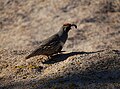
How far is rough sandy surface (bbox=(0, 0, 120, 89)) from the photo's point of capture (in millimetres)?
5773

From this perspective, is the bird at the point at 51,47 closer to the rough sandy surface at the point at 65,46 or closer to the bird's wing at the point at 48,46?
the bird's wing at the point at 48,46

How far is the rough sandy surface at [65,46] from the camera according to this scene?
18.9ft

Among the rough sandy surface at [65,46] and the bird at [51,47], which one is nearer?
the rough sandy surface at [65,46]

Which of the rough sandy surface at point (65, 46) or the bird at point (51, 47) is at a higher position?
the bird at point (51, 47)

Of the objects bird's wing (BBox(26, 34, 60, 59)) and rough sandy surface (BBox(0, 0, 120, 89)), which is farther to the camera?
bird's wing (BBox(26, 34, 60, 59))

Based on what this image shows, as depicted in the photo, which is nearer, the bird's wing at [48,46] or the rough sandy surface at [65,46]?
the rough sandy surface at [65,46]

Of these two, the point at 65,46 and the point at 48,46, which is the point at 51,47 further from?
the point at 65,46

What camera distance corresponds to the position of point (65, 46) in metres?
10.3

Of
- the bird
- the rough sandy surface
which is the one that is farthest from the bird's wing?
the rough sandy surface

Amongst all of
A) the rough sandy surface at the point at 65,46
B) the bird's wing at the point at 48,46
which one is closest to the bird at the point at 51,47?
the bird's wing at the point at 48,46

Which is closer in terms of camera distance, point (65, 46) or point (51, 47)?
point (51, 47)

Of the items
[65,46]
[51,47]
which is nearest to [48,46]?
[51,47]

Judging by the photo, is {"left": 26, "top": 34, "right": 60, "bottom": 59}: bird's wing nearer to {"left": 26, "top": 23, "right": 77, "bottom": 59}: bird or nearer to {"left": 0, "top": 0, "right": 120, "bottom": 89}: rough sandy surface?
{"left": 26, "top": 23, "right": 77, "bottom": 59}: bird

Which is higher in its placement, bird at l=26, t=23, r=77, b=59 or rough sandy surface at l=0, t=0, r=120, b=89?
bird at l=26, t=23, r=77, b=59
